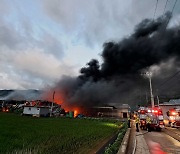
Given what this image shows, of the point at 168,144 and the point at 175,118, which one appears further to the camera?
the point at 175,118

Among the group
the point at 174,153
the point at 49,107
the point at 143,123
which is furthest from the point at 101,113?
the point at 174,153

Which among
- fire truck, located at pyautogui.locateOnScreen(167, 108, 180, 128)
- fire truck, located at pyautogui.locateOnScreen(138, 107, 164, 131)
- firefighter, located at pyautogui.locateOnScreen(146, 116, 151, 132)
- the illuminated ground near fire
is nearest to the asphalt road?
the illuminated ground near fire

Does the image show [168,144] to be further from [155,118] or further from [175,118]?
[175,118]

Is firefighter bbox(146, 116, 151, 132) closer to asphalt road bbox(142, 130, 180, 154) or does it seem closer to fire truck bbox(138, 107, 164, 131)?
fire truck bbox(138, 107, 164, 131)

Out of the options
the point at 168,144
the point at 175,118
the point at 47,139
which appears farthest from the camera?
the point at 175,118

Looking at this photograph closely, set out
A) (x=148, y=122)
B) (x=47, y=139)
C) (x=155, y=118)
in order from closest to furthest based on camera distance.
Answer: (x=47, y=139), (x=148, y=122), (x=155, y=118)

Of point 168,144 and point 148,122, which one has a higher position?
point 148,122

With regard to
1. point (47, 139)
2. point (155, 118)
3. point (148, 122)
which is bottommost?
point (47, 139)

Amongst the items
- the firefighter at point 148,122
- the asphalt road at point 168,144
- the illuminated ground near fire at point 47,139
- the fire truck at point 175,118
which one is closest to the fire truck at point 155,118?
the firefighter at point 148,122

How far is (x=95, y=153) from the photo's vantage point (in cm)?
905

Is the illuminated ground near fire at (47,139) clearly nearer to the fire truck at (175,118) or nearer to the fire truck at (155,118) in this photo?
the fire truck at (155,118)

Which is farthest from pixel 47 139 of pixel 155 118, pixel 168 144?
pixel 155 118

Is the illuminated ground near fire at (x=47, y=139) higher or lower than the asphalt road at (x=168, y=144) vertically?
higher

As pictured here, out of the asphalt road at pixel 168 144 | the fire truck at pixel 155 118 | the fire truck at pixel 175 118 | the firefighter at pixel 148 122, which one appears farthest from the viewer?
the fire truck at pixel 175 118
